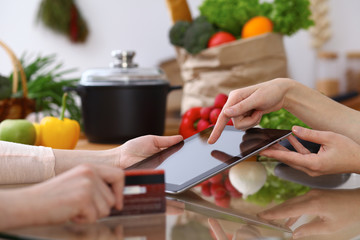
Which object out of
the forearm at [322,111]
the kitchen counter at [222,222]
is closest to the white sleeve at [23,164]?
the kitchen counter at [222,222]

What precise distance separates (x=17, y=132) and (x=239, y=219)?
2.31ft

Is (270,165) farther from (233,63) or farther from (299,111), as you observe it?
(233,63)

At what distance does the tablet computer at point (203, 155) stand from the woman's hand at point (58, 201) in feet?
0.57

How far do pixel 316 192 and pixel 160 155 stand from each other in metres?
0.26

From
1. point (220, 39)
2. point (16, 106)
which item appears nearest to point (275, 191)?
point (16, 106)

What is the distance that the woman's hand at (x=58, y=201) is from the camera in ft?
1.61

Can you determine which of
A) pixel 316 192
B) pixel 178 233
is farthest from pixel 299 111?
pixel 178 233

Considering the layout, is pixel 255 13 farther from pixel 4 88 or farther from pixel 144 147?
pixel 144 147

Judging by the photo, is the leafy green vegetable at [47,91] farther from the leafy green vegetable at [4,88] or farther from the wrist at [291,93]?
the wrist at [291,93]

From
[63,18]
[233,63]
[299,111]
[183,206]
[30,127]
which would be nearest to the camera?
[183,206]

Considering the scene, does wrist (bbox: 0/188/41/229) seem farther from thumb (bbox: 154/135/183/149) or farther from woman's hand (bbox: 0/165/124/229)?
thumb (bbox: 154/135/183/149)

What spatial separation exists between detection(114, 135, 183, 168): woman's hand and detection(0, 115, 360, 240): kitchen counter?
13 cm

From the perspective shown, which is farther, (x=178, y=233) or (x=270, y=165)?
(x=270, y=165)

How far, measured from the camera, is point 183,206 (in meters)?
0.63
